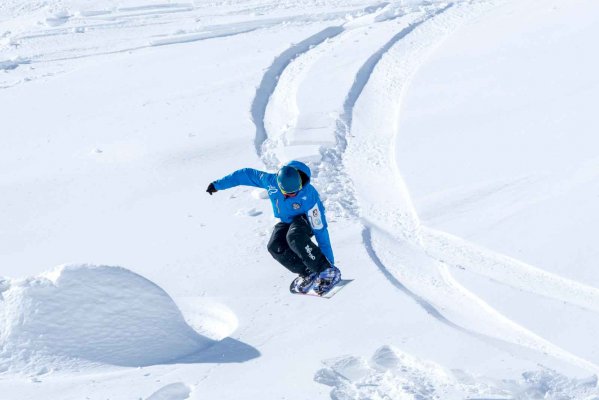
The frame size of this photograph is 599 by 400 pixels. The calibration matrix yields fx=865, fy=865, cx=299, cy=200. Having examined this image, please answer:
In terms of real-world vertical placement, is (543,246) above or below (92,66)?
below

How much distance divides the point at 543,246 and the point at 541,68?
5538mm

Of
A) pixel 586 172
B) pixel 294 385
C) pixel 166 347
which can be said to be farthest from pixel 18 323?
pixel 586 172

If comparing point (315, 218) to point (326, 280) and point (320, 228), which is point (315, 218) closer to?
point (320, 228)

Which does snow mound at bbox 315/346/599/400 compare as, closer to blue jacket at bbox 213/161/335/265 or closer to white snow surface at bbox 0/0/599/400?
white snow surface at bbox 0/0/599/400

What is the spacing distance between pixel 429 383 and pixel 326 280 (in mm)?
1925

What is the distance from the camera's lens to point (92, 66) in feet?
49.4

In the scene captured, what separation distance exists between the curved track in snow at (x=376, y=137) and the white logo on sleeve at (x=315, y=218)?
2.53 feet

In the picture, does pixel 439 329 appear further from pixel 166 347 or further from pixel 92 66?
pixel 92 66

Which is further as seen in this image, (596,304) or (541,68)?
(541,68)

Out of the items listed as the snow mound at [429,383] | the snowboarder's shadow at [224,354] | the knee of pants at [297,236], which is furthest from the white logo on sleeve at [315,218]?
the snow mound at [429,383]

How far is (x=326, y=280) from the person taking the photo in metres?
7.37

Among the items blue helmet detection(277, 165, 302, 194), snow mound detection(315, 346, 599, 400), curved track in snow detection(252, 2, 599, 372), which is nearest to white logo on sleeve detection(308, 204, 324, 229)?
blue helmet detection(277, 165, 302, 194)

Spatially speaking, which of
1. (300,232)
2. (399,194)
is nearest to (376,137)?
(399,194)

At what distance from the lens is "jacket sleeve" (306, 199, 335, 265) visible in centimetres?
759
